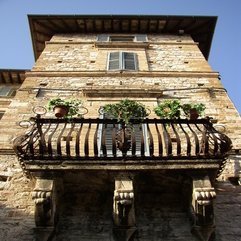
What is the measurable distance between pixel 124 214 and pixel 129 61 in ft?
23.0

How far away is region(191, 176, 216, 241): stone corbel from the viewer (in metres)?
5.43

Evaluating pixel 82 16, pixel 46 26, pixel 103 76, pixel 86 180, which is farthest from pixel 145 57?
pixel 86 180

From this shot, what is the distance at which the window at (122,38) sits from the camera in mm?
13802

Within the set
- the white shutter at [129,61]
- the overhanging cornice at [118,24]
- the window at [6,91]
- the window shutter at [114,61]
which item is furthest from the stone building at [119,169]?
the overhanging cornice at [118,24]

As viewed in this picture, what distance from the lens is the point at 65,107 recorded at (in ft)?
24.9

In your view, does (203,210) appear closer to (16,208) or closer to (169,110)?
(169,110)

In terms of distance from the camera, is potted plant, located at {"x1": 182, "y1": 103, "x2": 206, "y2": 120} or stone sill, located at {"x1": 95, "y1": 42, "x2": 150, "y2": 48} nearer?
potted plant, located at {"x1": 182, "y1": 103, "x2": 206, "y2": 120}

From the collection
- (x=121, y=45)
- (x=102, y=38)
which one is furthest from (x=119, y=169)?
(x=102, y=38)

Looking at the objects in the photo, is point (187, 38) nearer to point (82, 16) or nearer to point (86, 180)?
point (82, 16)

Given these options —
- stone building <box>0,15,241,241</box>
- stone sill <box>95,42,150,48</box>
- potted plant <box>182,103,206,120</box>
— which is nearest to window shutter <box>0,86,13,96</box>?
stone sill <box>95,42,150,48</box>

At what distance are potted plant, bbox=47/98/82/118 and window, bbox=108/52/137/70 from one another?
2766 millimetres

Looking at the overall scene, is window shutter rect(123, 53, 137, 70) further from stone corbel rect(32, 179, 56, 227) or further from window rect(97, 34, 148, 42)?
stone corbel rect(32, 179, 56, 227)

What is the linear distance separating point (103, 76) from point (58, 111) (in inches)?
132

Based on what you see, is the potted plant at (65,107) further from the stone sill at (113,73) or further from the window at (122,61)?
the window at (122,61)
